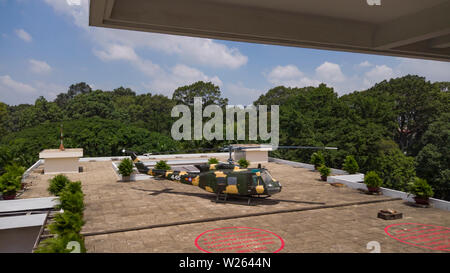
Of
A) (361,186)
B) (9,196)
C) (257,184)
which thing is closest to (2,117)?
(9,196)

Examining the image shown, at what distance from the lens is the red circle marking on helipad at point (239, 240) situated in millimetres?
11516

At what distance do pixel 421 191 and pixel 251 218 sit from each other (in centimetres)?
996

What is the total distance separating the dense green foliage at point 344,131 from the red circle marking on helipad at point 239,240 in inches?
1400

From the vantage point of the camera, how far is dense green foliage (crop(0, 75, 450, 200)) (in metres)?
44.5

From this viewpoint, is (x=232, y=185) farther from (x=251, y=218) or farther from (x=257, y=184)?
(x=251, y=218)

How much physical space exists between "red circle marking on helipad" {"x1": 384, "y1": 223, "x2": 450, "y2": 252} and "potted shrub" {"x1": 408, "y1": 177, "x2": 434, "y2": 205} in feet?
12.5

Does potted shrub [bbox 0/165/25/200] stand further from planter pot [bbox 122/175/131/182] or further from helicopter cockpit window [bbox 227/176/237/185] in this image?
helicopter cockpit window [bbox 227/176/237/185]

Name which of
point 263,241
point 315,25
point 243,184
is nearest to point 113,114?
point 243,184

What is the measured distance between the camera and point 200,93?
73875 mm

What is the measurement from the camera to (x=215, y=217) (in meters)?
15.3

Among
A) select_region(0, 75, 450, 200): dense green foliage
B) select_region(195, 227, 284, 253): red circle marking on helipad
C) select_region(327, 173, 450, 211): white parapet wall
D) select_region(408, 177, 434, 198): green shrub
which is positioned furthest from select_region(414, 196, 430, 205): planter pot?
select_region(0, 75, 450, 200): dense green foliage

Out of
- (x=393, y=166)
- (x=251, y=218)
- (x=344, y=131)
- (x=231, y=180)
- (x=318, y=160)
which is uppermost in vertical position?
(x=344, y=131)
